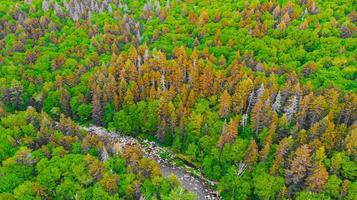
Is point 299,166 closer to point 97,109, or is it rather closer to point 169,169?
point 169,169

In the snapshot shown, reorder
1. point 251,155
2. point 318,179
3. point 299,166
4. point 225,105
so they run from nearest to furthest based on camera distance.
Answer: point 318,179, point 299,166, point 251,155, point 225,105

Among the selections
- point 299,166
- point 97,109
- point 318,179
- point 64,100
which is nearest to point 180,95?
point 97,109

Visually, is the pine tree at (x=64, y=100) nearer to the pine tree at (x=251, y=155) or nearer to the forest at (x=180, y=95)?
the forest at (x=180, y=95)

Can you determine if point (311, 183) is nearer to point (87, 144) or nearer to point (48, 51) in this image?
point (87, 144)

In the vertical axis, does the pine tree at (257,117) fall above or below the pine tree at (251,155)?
above

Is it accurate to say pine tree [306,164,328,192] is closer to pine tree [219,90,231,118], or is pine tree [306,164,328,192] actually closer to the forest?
the forest

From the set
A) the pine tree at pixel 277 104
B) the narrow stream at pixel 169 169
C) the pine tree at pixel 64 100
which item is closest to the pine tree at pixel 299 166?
the pine tree at pixel 277 104

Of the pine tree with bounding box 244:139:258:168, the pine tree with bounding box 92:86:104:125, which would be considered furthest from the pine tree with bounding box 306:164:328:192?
the pine tree with bounding box 92:86:104:125

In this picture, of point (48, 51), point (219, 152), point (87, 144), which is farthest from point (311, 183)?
point (48, 51)
